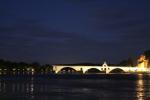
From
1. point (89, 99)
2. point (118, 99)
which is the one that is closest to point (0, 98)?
point (89, 99)

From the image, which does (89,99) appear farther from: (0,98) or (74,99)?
(0,98)

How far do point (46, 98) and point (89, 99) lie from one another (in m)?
5.14

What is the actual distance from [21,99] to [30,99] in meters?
1.04

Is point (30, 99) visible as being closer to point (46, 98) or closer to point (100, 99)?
point (46, 98)

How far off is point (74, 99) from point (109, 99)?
3989mm

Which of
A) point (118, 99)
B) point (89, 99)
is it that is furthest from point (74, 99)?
point (118, 99)

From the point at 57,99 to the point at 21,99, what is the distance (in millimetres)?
4173

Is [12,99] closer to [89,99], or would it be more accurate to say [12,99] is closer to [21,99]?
[21,99]

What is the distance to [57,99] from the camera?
180 ft

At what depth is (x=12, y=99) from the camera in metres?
52.7

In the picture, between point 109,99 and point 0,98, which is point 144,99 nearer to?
point 109,99

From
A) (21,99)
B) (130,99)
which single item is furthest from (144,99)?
(21,99)

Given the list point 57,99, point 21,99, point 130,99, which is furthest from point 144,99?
point 21,99

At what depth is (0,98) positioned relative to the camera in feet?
175
